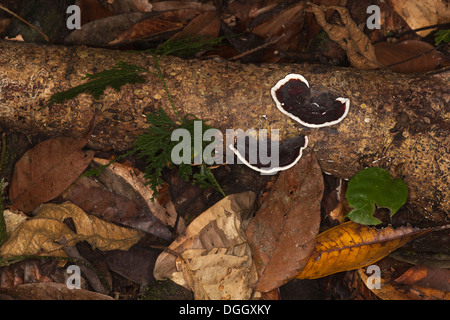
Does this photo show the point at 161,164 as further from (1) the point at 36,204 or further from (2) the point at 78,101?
(1) the point at 36,204

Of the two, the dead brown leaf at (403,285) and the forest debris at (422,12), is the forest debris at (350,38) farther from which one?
the dead brown leaf at (403,285)

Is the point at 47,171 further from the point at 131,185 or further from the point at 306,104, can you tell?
the point at 306,104

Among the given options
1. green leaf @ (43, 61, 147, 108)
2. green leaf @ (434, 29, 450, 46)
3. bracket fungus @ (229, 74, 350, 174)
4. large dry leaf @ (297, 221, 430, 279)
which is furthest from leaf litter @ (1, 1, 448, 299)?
green leaf @ (43, 61, 147, 108)

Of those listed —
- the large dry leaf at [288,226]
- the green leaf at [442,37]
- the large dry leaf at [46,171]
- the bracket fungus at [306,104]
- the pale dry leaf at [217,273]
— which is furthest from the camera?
the green leaf at [442,37]

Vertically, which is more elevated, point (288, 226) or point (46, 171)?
point (46, 171)

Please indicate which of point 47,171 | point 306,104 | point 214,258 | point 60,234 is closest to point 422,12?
point 306,104

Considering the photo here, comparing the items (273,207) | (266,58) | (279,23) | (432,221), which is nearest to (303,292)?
(273,207)

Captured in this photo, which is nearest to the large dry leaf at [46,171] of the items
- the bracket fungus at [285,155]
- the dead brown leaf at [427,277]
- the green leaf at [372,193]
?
the bracket fungus at [285,155]
